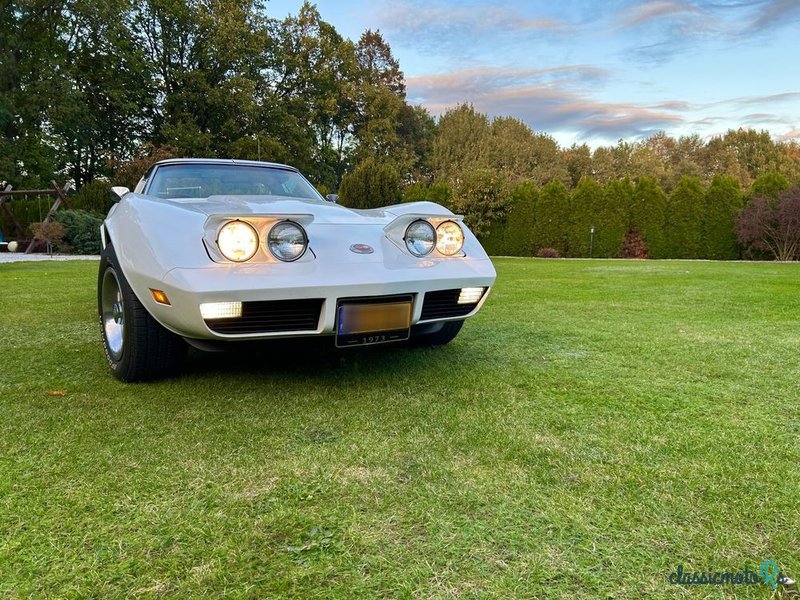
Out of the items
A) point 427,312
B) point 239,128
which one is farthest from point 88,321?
point 239,128

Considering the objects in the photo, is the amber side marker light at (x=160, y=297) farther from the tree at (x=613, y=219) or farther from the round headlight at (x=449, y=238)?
the tree at (x=613, y=219)

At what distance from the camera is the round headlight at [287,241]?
1.99 meters

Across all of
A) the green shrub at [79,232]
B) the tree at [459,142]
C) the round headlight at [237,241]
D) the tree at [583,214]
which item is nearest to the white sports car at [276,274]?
the round headlight at [237,241]

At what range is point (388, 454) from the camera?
5.47 feet

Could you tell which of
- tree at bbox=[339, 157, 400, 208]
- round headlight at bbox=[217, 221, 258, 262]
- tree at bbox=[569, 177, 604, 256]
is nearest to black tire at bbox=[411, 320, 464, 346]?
round headlight at bbox=[217, 221, 258, 262]

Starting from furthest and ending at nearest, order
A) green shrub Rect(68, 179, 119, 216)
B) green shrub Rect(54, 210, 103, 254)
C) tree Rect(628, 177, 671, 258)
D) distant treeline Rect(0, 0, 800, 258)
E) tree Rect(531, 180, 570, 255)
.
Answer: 1. green shrub Rect(68, 179, 119, 216)
2. tree Rect(531, 180, 570, 255)
3. distant treeline Rect(0, 0, 800, 258)
4. tree Rect(628, 177, 671, 258)
5. green shrub Rect(54, 210, 103, 254)

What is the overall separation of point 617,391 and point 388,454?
1.24 metres

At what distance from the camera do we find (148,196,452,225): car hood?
208cm

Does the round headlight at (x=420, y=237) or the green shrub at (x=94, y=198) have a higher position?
the green shrub at (x=94, y=198)

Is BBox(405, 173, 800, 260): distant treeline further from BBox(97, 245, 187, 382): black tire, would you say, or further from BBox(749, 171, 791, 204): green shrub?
BBox(97, 245, 187, 382): black tire

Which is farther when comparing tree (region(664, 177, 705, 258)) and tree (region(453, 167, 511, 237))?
tree (region(453, 167, 511, 237))

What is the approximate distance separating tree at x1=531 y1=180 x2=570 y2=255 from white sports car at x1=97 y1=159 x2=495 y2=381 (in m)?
16.8

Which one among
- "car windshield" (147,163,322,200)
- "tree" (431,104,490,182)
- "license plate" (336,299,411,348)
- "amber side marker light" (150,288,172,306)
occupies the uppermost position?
"tree" (431,104,490,182)

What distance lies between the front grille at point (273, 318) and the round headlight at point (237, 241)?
19cm
